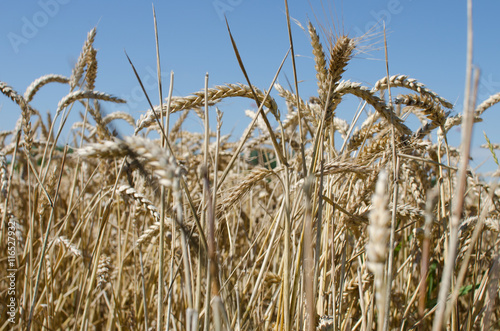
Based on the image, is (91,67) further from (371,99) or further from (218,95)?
(371,99)

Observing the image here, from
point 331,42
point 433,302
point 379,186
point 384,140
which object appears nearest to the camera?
point 379,186

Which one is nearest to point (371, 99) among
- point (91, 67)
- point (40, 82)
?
point (91, 67)

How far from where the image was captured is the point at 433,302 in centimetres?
156

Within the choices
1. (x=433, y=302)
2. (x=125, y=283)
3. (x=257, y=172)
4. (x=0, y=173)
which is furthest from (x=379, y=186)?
(x=125, y=283)

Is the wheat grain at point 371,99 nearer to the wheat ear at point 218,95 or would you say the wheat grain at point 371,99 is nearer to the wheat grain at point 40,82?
the wheat ear at point 218,95

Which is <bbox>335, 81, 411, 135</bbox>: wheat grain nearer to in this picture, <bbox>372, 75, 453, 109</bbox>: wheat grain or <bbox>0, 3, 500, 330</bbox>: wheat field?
<bbox>0, 3, 500, 330</bbox>: wheat field

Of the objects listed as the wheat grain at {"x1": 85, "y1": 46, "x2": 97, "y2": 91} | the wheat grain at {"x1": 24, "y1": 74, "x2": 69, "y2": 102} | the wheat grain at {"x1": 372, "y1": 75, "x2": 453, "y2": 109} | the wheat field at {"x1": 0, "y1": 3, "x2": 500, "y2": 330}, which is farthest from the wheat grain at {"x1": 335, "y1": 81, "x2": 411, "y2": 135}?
the wheat grain at {"x1": 24, "y1": 74, "x2": 69, "y2": 102}

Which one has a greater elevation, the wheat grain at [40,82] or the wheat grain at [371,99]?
the wheat grain at [40,82]

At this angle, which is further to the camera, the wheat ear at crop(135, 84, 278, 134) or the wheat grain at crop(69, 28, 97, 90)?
the wheat grain at crop(69, 28, 97, 90)

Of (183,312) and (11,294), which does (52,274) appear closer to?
(11,294)

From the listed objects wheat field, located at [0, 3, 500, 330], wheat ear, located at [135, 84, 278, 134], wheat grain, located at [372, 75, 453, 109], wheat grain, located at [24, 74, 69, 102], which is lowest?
wheat field, located at [0, 3, 500, 330]

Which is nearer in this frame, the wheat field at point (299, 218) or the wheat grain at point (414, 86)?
the wheat field at point (299, 218)

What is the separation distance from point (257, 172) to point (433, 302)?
1.14 m

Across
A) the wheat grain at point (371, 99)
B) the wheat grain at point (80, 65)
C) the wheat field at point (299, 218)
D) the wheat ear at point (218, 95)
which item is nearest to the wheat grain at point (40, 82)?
A: the wheat field at point (299, 218)
